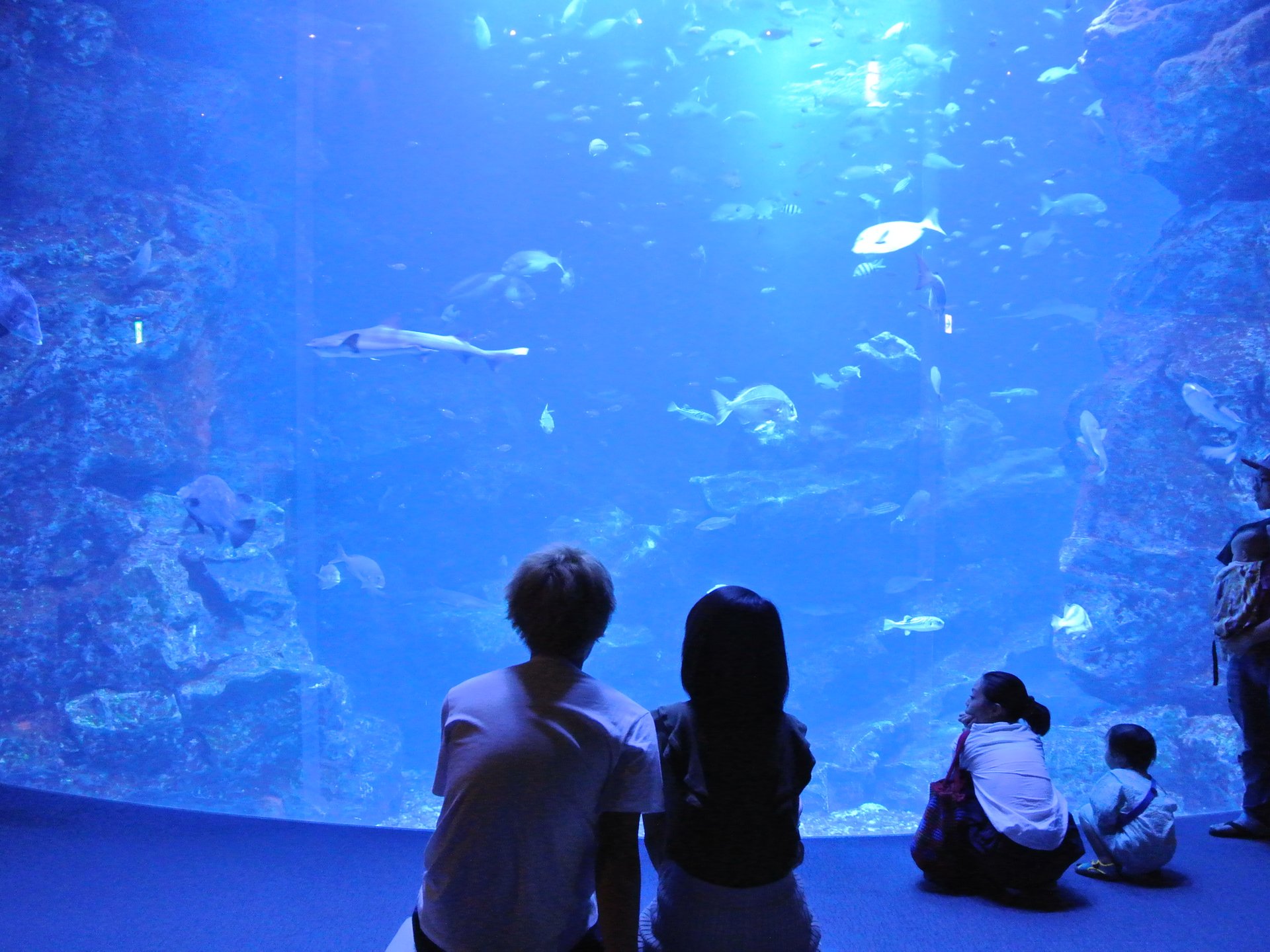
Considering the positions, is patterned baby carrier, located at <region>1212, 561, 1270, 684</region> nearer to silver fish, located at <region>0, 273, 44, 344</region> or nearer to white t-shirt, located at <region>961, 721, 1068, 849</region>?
white t-shirt, located at <region>961, 721, 1068, 849</region>

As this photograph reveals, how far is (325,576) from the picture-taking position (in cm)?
1111

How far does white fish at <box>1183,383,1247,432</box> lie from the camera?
311 inches

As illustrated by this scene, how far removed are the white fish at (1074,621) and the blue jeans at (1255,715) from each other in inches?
311

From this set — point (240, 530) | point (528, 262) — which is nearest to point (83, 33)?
point (528, 262)

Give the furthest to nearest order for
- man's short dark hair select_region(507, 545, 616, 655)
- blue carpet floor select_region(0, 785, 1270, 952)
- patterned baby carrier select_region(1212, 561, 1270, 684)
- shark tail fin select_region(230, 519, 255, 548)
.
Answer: shark tail fin select_region(230, 519, 255, 548) < patterned baby carrier select_region(1212, 561, 1270, 684) < blue carpet floor select_region(0, 785, 1270, 952) < man's short dark hair select_region(507, 545, 616, 655)

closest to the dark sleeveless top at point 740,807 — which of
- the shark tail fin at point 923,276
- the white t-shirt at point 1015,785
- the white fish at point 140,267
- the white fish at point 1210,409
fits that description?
the white t-shirt at point 1015,785

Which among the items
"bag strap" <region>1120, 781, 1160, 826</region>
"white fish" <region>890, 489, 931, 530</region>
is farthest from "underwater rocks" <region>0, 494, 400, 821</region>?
"white fish" <region>890, 489, 931, 530</region>

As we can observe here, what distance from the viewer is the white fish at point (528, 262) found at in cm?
1148

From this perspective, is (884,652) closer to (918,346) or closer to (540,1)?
(918,346)

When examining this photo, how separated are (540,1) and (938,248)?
1604 cm

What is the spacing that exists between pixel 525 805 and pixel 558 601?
416mm

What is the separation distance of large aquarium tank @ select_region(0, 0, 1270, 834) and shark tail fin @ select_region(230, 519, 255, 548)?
97 millimetres

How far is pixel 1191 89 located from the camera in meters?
8.72

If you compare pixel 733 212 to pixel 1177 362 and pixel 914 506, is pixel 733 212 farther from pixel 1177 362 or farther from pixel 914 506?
pixel 914 506
